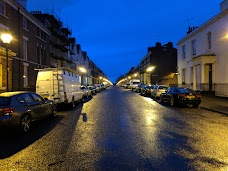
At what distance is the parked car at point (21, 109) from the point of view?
8508 mm

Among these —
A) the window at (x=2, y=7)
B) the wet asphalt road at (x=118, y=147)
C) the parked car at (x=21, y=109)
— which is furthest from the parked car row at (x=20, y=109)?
the window at (x=2, y=7)

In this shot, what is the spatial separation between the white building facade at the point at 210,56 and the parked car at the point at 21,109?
58.7 ft

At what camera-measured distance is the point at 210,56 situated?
84.8ft

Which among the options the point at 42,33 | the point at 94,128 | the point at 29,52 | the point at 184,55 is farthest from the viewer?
the point at 184,55

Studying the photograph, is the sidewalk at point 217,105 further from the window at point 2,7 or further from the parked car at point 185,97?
the window at point 2,7

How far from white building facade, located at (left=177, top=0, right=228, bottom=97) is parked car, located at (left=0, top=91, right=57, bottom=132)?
1789 centimetres

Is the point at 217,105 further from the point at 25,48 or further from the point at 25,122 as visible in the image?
the point at 25,48

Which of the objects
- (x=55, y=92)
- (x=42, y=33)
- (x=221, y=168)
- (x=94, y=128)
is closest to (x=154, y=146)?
(x=221, y=168)

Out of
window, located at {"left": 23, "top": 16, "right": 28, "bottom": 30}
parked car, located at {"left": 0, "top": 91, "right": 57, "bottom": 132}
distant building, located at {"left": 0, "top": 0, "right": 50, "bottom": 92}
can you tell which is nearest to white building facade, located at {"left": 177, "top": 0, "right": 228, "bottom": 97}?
parked car, located at {"left": 0, "top": 91, "right": 57, "bottom": 132}

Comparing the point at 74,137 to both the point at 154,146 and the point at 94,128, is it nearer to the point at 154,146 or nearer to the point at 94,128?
the point at 94,128

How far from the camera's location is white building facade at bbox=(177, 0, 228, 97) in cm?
2394

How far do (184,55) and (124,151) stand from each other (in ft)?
105

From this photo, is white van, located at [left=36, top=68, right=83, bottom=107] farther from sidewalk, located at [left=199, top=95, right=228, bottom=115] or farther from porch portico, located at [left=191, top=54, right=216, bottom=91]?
porch portico, located at [left=191, top=54, right=216, bottom=91]

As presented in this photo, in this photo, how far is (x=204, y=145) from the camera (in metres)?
7.07
